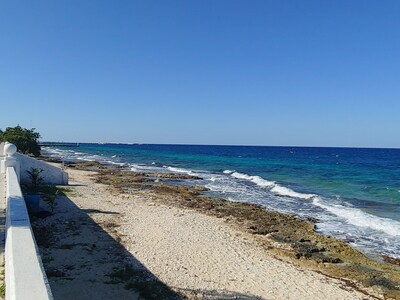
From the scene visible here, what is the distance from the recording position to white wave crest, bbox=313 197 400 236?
59.0ft

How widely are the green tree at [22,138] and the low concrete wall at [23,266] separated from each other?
82.5 feet

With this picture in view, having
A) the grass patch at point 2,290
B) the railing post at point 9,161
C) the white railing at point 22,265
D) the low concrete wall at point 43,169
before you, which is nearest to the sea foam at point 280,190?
the low concrete wall at point 43,169

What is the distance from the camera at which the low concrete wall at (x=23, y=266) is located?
4.26m

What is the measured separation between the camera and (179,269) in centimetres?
1072

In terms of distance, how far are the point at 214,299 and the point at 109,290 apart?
2.40m

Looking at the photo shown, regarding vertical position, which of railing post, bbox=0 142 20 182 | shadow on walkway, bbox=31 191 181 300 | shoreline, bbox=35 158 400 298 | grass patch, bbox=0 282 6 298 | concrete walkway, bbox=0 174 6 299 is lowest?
shoreline, bbox=35 158 400 298

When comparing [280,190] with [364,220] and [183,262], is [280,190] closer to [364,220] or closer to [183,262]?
[364,220]

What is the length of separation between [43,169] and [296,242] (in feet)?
46.0

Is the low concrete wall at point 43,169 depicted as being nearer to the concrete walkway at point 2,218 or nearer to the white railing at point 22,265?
the concrete walkway at point 2,218

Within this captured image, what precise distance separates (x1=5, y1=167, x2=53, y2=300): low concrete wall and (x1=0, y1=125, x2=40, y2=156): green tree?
2515cm

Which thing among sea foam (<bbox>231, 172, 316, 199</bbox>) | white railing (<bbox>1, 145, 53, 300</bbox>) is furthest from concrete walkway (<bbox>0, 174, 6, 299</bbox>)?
sea foam (<bbox>231, 172, 316, 199</bbox>)

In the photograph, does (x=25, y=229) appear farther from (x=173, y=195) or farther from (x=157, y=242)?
(x=173, y=195)

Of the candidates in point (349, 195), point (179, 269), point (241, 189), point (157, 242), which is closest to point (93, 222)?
point (157, 242)

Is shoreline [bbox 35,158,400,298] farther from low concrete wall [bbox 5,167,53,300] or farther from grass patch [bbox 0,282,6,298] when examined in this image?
grass patch [bbox 0,282,6,298]
